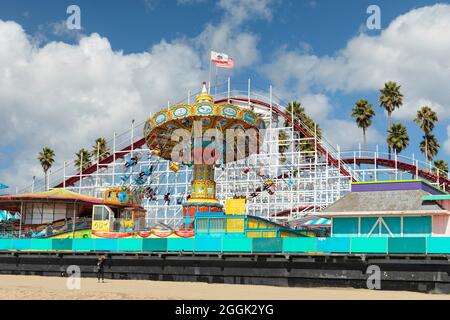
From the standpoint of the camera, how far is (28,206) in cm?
4178

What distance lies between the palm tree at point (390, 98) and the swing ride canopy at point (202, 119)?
113 feet

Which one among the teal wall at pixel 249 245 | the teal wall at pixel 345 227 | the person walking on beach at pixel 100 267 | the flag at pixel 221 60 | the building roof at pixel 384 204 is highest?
the flag at pixel 221 60

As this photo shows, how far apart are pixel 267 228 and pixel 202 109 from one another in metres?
9.34

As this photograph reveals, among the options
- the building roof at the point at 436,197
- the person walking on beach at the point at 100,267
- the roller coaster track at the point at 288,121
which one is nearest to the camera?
the building roof at the point at 436,197

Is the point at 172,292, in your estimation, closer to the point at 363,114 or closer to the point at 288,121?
the point at 288,121

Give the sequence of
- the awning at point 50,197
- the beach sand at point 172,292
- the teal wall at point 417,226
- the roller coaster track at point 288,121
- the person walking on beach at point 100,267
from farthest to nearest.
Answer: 1. the roller coaster track at point 288,121
2. the awning at point 50,197
3. the person walking on beach at point 100,267
4. the teal wall at point 417,226
5. the beach sand at point 172,292

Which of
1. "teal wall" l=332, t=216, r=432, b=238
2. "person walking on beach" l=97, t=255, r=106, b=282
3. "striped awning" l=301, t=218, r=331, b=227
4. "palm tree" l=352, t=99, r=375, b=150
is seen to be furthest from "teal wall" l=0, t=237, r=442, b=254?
"palm tree" l=352, t=99, r=375, b=150

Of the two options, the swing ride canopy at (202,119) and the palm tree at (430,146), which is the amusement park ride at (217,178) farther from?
the palm tree at (430,146)

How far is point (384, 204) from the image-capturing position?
2842cm

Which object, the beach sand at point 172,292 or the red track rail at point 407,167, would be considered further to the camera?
the red track rail at point 407,167

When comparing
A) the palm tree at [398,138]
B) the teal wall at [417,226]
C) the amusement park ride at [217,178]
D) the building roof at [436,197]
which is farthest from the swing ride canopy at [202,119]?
the palm tree at [398,138]

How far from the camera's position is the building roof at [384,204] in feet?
89.4
